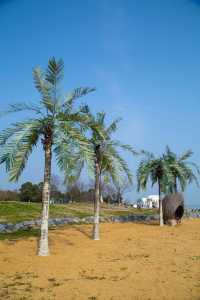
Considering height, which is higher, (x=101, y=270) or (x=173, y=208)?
(x=173, y=208)

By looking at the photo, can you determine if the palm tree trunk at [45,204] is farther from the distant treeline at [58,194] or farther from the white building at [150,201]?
the white building at [150,201]

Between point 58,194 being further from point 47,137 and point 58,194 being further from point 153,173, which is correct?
point 47,137

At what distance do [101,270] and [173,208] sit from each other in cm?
1716

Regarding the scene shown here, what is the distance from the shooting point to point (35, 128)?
1241cm

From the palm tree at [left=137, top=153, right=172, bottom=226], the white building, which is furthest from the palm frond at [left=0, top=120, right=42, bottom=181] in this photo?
the white building

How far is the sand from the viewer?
24.9 feet

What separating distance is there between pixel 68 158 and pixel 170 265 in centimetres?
449

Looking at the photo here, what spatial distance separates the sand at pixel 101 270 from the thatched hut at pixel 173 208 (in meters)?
10.5

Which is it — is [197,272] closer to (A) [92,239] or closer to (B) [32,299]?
(B) [32,299]

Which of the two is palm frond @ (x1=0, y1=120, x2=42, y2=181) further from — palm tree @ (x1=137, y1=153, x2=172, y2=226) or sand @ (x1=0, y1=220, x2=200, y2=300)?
palm tree @ (x1=137, y1=153, x2=172, y2=226)

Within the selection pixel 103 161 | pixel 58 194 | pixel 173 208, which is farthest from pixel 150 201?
pixel 103 161

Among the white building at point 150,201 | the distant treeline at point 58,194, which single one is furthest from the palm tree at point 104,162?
the white building at point 150,201

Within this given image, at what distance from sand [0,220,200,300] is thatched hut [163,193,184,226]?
10510 mm

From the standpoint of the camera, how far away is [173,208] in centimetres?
2622
